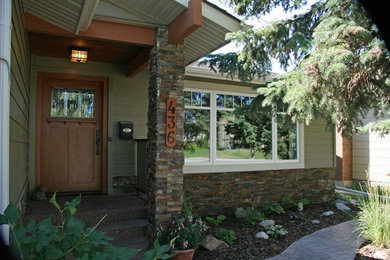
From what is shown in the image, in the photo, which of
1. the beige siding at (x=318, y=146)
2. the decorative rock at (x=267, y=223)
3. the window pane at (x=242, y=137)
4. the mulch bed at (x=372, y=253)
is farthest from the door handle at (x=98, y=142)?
the beige siding at (x=318, y=146)

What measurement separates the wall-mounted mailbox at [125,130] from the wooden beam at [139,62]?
904 mm

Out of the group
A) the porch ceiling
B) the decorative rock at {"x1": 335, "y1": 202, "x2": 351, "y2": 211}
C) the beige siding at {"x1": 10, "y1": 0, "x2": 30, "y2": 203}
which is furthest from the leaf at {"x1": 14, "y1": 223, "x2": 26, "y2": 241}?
the decorative rock at {"x1": 335, "y1": 202, "x2": 351, "y2": 211}

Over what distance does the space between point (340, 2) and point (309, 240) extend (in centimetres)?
369

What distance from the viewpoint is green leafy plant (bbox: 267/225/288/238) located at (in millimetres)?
5461

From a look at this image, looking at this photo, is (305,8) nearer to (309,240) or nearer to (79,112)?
(309,240)

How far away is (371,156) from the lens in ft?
37.3

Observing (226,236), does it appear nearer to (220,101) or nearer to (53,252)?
(220,101)

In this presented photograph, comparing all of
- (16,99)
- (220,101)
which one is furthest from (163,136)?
(220,101)

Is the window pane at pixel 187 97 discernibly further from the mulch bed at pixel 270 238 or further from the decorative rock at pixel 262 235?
the decorative rock at pixel 262 235

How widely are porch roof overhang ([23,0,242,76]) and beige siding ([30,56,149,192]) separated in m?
0.90

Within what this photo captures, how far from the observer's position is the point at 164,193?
14.2 feet

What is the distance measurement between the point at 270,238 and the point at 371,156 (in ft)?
25.6

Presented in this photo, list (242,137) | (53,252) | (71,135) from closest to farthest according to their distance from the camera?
(53,252) → (71,135) → (242,137)

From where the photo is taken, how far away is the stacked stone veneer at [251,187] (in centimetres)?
673
